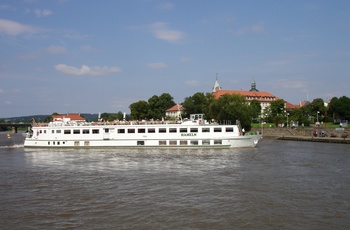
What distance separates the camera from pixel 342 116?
101m

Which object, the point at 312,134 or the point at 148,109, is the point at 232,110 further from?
the point at 148,109

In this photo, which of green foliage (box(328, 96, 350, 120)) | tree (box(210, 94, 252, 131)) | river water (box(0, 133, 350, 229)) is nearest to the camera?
river water (box(0, 133, 350, 229))

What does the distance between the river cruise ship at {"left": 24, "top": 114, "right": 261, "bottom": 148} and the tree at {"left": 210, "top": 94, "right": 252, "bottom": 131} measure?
23.6 metres

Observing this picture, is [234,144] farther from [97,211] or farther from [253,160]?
[97,211]

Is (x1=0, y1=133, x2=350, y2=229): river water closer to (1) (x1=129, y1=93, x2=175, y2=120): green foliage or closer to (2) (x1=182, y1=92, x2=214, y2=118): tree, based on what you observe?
(2) (x1=182, y1=92, x2=214, y2=118): tree

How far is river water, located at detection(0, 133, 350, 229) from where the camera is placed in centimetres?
1459

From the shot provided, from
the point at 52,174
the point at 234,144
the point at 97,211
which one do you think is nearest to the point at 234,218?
the point at 97,211

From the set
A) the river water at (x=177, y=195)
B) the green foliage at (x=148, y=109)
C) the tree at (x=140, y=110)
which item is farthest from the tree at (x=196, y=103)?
the river water at (x=177, y=195)

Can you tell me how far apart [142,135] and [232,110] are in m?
29.4

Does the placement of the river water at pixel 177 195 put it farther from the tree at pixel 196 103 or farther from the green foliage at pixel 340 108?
the green foliage at pixel 340 108

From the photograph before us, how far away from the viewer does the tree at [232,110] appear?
70000 millimetres

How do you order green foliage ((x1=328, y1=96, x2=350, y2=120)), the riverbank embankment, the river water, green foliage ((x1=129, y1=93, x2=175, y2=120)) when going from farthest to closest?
1. green foliage ((x1=129, y1=93, x2=175, y2=120))
2. green foliage ((x1=328, y1=96, x2=350, y2=120))
3. the riverbank embankment
4. the river water

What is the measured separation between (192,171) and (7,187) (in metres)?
12.8

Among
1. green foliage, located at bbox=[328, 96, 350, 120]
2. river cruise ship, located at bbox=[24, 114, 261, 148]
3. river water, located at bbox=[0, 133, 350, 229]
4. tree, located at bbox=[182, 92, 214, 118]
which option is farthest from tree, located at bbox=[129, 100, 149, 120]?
river water, located at bbox=[0, 133, 350, 229]
